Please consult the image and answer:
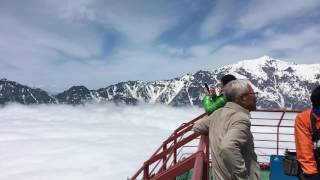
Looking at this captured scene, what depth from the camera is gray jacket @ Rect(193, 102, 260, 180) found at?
11.2ft

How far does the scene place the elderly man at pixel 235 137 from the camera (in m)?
3.43

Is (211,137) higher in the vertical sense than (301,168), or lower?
higher

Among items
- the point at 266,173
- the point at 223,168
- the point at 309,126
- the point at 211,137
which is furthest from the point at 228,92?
the point at 266,173

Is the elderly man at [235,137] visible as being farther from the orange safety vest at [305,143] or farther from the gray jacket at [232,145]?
the orange safety vest at [305,143]

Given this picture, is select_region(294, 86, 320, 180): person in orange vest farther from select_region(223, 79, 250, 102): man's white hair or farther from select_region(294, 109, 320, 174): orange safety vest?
select_region(223, 79, 250, 102): man's white hair

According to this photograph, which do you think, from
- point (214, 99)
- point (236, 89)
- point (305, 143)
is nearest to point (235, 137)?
point (236, 89)

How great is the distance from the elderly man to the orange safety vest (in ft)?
3.22

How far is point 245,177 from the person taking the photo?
3506 millimetres

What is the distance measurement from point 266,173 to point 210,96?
4.39 meters

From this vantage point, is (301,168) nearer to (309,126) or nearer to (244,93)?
(309,126)

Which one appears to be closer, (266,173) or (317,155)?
(317,155)

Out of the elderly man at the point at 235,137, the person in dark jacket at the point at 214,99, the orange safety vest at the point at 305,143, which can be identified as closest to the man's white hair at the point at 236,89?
the elderly man at the point at 235,137

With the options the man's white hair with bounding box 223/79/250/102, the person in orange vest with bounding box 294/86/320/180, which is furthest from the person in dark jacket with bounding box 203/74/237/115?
the man's white hair with bounding box 223/79/250/102

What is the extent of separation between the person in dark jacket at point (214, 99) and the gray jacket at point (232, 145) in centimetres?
161
